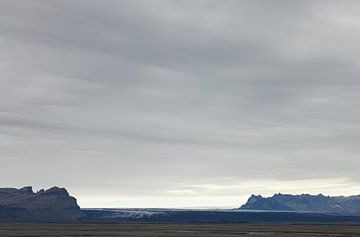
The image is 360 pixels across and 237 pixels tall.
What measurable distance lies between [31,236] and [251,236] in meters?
53.3

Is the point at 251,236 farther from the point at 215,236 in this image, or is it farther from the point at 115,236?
the point at 115,236

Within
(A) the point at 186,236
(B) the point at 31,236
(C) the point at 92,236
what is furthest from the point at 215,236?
(B) the point at 31,236

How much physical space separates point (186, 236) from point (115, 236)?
1669cm

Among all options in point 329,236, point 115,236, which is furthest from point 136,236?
point 329,236

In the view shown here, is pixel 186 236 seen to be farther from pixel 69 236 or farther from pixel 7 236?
pixel 7 236

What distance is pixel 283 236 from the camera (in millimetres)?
135250

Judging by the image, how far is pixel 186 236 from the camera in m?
130

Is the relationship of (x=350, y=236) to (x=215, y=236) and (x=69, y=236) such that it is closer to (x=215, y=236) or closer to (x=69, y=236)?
(x=215, y=236)

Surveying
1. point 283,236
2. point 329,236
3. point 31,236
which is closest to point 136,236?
point 31,236

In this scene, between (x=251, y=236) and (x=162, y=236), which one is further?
(x=251, y=236)

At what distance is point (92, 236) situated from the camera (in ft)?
429

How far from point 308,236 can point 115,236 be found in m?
48.1

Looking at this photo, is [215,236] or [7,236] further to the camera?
[215,236]

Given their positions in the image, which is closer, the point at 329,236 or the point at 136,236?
the point at 136,236
